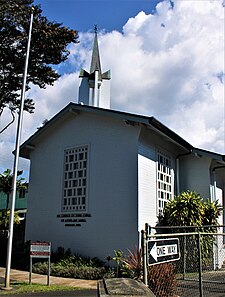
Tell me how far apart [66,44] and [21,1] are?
2707mm

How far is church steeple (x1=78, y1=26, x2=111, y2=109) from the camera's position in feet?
62.6

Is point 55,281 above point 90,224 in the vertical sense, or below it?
below

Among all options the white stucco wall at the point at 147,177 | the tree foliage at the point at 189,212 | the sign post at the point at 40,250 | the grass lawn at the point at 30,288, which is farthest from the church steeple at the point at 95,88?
the grass lawn at the point at 30,288

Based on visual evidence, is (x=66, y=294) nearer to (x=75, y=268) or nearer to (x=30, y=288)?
(x=30, y=288)

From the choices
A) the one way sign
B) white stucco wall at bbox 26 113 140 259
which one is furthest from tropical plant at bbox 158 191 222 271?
the one way sign

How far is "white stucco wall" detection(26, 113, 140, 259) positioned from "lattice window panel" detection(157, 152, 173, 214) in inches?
76.7

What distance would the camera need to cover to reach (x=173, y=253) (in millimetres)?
6867

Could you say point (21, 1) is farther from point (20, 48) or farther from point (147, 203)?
point (147, 203)

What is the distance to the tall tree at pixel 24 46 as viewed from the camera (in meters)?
14.9

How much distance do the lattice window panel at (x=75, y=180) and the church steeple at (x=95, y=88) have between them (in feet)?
15.3

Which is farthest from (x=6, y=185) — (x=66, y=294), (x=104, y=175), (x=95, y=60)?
(x=66, y=294)

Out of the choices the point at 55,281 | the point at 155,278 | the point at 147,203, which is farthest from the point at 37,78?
the point at 155,278

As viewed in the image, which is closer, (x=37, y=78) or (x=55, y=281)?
(x=55, y=281)

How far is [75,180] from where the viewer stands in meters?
14.6
